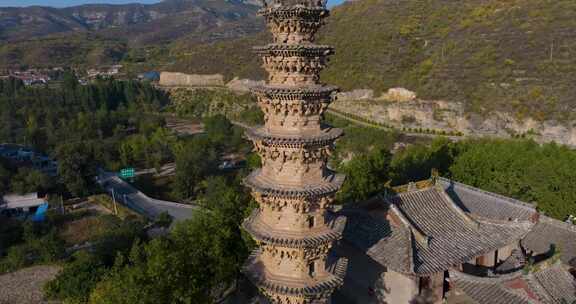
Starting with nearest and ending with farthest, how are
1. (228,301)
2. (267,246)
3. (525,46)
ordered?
(267,246) → (228,301) → (525,46)

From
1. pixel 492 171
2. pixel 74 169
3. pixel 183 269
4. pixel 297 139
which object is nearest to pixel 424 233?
pixel 297 139

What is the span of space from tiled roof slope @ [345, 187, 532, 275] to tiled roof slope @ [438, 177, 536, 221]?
3530mm

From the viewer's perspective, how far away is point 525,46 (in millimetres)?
67812

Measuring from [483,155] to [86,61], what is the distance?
167626mm

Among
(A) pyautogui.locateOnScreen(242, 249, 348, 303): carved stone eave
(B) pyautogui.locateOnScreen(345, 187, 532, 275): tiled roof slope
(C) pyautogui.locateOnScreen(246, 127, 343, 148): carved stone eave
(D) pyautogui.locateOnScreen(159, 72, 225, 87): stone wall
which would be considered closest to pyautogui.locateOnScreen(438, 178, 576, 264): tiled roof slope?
(B) pyautogui.locateOnScreen(345, 187, 532, 275): tiled roof slope

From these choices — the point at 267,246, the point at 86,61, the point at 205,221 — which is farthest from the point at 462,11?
the point at 86,61

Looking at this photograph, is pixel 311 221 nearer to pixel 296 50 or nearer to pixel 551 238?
pixel 296 50

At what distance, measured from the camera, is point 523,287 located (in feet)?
57.7

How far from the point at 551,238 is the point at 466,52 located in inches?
2200

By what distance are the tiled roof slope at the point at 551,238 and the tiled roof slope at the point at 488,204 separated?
95 centimetres

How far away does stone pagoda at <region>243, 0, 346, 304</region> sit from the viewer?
560 inches

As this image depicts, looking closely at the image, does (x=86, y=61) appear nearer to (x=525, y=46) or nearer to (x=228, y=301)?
(x=525, y=46)

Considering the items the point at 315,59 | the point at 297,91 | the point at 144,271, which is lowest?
the point at 144,271

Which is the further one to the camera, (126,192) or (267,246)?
(126,192)
